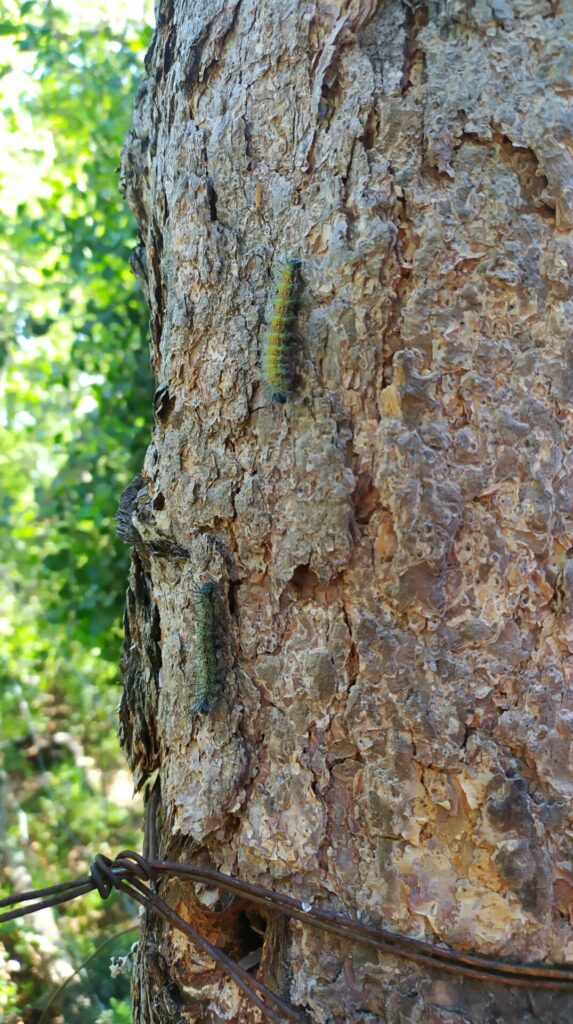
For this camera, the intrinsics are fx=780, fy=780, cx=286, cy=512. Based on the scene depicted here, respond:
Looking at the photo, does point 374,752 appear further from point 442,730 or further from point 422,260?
point 422,260

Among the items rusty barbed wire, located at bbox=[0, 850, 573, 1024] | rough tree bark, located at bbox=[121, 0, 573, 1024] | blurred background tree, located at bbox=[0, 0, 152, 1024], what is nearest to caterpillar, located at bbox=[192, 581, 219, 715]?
rough tree bark, located at bbox=[121, 0, 573, 1024]

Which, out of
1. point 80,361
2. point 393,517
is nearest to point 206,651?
point 393,517

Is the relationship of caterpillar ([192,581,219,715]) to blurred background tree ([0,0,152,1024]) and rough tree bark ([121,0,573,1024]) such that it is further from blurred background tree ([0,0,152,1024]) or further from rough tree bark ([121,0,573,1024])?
blurred background tree ([0,0,152,1024])

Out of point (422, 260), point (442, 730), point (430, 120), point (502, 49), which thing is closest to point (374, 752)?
point (442, 730)

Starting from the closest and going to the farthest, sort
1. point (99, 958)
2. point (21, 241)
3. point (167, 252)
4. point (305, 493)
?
point (305, 493), point (167, 252), point (99, 958), point (21, 241)

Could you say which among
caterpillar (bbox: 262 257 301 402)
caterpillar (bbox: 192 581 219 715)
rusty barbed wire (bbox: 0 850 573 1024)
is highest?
caterpillar (bbox: 262 257 301 402)

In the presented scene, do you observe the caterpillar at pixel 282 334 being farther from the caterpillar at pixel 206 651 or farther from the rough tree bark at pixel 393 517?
the caterpillar at pixel 206 651
